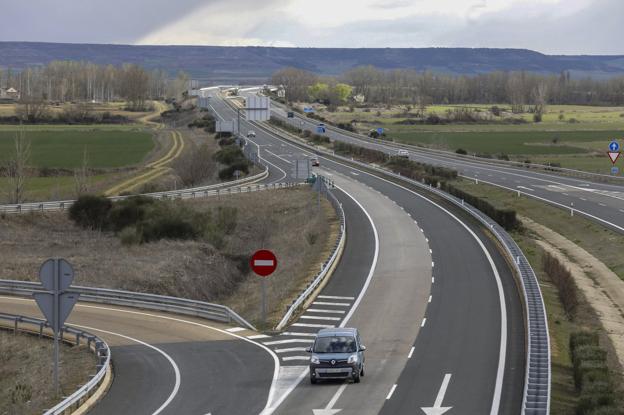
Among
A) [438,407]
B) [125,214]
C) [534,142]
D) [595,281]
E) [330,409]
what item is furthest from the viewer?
[534,142]

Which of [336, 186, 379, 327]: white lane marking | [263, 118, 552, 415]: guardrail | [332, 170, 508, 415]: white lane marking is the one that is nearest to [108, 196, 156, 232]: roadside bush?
[336, 186, 379, 327]: white lane marking

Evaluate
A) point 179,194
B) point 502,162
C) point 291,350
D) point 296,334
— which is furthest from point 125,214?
point 502,162

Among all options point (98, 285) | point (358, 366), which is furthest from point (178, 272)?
point (358, 366)

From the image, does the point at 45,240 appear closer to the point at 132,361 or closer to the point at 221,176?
the point at 132,361

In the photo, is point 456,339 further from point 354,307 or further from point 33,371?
point 33,371

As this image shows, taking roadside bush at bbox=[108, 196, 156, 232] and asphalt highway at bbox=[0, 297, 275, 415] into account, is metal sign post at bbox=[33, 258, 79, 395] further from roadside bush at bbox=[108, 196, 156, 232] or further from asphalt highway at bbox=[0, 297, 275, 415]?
roadside bush at bbox=[108, 196, 156, 232]

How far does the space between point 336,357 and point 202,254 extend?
3348 centimetres

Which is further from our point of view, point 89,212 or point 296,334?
point 89,212

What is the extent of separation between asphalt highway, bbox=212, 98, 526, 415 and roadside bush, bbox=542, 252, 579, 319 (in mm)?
2241

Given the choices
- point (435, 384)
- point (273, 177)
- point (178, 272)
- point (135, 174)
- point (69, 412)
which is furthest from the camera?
point (135, 174)

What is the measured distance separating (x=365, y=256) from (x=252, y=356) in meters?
20.7

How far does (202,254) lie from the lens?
5850 cm

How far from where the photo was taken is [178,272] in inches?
2079

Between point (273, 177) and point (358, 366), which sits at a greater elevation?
point (358, 366)
